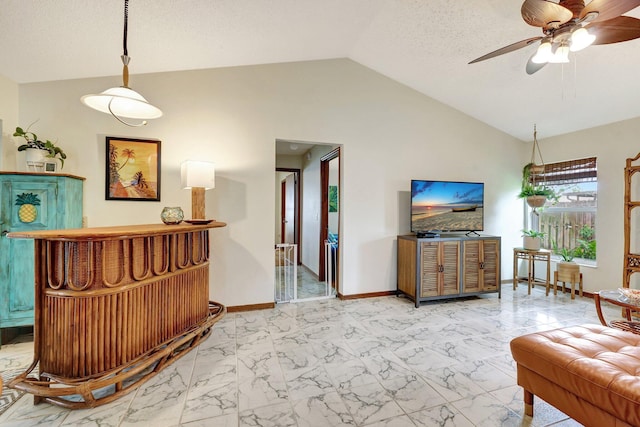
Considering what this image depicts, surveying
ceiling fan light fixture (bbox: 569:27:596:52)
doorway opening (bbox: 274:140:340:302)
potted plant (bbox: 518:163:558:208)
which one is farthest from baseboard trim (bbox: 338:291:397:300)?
ceiling fan light fixture (bbox: 569:27:596:52)

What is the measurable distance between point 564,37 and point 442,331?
259cm

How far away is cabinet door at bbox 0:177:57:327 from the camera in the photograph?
2367 mm

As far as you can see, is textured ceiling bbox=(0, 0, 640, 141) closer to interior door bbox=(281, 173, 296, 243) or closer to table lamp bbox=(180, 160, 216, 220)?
table lamp bbox=(180, 160, 216, 220)

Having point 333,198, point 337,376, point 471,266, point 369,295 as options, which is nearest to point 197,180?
point 337,376

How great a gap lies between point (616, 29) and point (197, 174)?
3.32m

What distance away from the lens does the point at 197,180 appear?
2.74 metres

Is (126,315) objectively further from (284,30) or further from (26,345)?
(284,30)

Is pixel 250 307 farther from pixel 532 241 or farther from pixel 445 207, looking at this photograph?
pixel 532 241

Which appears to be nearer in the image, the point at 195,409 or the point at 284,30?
the point at 195,409

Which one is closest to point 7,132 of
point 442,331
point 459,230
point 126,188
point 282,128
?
point 126,188

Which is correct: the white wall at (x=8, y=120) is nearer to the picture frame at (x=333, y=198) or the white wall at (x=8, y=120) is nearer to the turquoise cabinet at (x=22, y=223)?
the turquoise cabinet at (x=22, y=223)

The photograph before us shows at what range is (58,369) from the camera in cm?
172

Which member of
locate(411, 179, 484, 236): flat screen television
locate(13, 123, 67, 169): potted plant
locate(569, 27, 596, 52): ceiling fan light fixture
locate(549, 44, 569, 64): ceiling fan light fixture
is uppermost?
locate(549, 44, 569, 64): ceiling fan light fixture

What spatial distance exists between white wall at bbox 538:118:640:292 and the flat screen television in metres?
1.52
